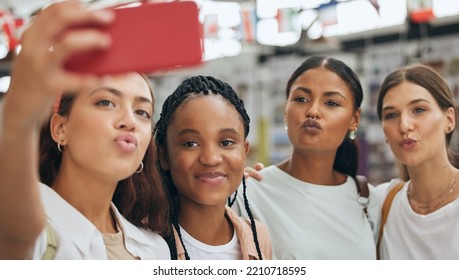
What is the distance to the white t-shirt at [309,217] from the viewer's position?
161 centimetres

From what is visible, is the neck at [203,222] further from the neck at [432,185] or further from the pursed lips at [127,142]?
the neck at [432,185]

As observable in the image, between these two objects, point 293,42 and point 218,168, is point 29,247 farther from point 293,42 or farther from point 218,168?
point 293,42

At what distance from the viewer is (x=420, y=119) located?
5.59ft

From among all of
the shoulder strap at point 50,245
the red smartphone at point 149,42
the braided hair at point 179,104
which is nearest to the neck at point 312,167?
the braided hair at point 179,104

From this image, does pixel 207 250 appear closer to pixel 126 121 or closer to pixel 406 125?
pixel 126 121

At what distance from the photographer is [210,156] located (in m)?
1.31

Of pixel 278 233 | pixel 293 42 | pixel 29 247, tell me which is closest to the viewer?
pixel 29 247

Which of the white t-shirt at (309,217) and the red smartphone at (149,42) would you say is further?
the white t-shirt at (309,217)

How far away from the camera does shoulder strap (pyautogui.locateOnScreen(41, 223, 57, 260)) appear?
984 mm

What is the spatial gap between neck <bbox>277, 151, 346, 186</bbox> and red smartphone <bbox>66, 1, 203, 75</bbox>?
111 centimetres

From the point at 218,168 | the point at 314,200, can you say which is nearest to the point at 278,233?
the point at 314,200

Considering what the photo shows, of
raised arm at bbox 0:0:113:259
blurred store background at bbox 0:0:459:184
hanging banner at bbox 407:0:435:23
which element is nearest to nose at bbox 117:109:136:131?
raised arm at bbox 0:0:113:259

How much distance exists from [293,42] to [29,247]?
448 cm

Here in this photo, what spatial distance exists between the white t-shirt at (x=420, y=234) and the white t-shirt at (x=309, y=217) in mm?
63
